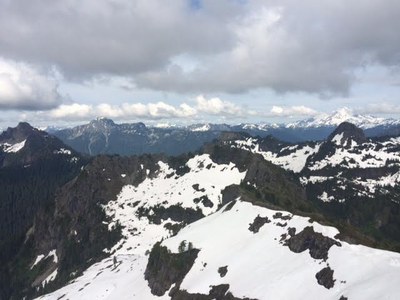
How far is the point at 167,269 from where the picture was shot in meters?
150

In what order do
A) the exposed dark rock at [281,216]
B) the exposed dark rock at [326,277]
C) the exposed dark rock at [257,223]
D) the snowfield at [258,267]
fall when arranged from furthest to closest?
1. the exposed dark rock at [257,223]
2. the exposed dark rock at [281,216]
3. the exposed dark rock at [326,277]
4. the snowfield at [258,267]

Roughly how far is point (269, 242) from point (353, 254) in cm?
3198

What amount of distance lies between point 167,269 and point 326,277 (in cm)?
6233

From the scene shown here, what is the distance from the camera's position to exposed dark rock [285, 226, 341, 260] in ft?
375

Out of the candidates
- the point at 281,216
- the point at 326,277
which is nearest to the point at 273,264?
the point at 326,277

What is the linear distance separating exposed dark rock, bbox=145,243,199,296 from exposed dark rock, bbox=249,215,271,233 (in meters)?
20.3

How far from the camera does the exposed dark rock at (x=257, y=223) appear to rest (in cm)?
14673

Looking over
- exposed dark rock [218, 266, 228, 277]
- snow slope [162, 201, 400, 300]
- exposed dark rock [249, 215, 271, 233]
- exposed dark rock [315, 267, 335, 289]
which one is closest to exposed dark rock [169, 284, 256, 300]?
snow slope [162, 201, 400, 300]

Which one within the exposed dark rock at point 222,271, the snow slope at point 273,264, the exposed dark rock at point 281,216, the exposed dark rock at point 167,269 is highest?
the exposed dark rock at point 281,216

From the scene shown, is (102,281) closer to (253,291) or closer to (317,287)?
(253,291)

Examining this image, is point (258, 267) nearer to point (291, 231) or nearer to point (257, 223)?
point (291, 231)

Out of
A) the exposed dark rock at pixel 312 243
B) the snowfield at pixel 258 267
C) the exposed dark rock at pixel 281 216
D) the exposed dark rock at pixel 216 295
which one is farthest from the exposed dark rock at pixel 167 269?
the exposed dark rock at pixel 312 243

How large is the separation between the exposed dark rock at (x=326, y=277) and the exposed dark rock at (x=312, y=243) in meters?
6.32

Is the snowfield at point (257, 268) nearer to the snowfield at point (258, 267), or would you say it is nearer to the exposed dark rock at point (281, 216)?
the snowfield at point (258, 267)
